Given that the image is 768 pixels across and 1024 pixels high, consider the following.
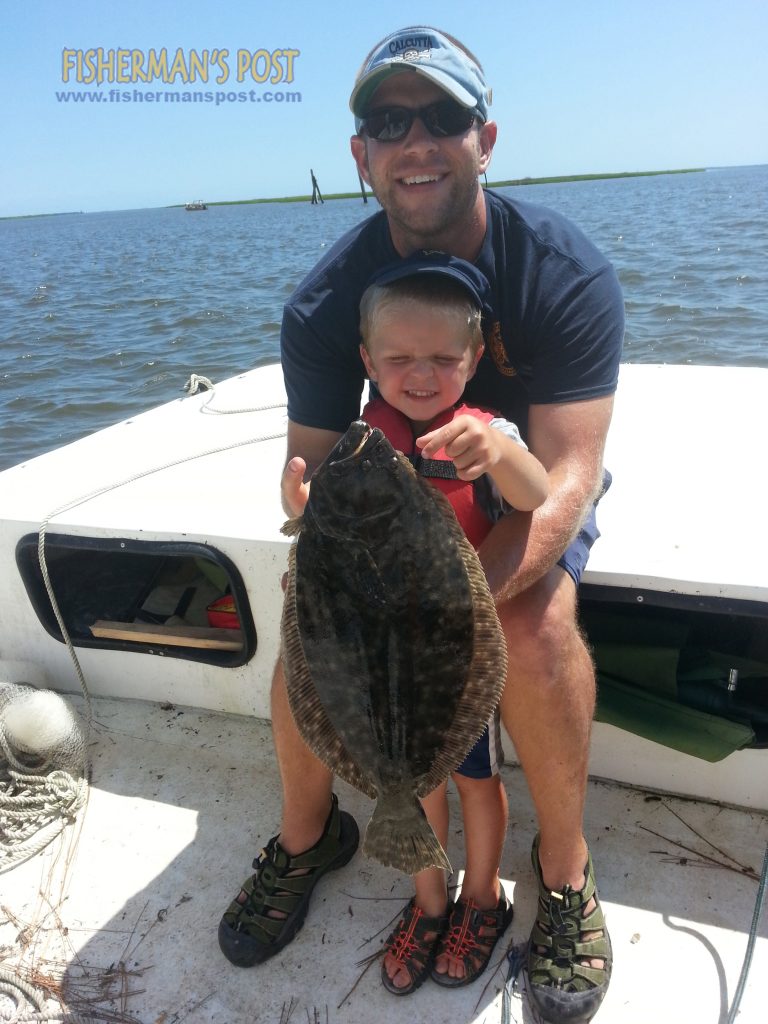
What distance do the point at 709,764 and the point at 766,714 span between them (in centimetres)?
28

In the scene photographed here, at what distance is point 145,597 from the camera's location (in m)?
4.01

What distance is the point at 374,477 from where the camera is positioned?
184 cm

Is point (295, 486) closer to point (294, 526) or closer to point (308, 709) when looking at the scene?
point (294, 526)

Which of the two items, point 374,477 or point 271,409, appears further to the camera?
point 271,409

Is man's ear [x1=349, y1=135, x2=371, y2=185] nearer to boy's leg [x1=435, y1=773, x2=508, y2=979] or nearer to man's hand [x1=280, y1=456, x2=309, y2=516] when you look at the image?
man's hand [x1=280, y1=456, x2=309, y2=516]

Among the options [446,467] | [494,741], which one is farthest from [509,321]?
[494,741]

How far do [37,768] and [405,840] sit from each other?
6.79 ft

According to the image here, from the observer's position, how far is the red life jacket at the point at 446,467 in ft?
7.51

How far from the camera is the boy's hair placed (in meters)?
2.25

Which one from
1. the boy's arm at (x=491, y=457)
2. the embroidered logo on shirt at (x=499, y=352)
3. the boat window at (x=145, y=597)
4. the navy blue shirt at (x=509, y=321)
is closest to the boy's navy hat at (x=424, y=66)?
the navy blue shirt at (x=509, y=321)

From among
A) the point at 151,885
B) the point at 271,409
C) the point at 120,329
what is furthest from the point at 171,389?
the point at 151,885

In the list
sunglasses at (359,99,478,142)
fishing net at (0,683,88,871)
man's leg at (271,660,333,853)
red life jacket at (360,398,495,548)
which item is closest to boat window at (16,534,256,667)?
fishing net at (0,683,88,871)

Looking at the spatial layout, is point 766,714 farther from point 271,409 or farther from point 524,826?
point 271,409

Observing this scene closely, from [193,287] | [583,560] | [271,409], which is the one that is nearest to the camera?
[583,560]
